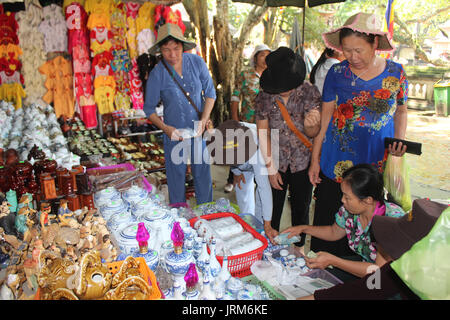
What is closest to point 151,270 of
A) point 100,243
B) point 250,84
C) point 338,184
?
point 100,243

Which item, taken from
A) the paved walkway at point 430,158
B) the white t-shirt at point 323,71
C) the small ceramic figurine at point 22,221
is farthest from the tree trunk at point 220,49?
the small ceramic figurine at point 22,221

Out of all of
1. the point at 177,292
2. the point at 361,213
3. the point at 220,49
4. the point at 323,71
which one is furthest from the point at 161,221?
the point at 220,49

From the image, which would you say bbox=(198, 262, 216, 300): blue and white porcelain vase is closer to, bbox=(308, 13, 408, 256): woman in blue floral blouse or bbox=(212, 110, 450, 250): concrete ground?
bbox=(308, 13, 408, 256): woman in blue floral blouse

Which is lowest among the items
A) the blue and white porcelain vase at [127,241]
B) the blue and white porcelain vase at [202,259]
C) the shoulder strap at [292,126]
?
the blue and white porcelain vase at [202,259]

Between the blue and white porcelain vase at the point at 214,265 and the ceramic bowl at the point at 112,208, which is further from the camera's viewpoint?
the ceramic bowl at the point at 112,208

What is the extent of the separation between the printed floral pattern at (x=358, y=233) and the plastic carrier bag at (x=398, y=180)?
0.86 feet

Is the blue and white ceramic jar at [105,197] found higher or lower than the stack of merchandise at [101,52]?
lower

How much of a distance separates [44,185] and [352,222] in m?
1.73

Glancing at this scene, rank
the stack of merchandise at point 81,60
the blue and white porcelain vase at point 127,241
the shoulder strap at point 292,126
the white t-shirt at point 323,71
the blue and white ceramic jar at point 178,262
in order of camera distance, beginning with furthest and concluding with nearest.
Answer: the stack of merchandise at point 81,60 < the white t-shirt at point 323,71 < the shoulder strap at point 292,126 < the blue and white porcelain vase at point 127,241 < the blue and white ceramic jar at point 178,262

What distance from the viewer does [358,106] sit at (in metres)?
1.98

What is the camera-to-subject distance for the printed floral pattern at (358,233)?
1700mm

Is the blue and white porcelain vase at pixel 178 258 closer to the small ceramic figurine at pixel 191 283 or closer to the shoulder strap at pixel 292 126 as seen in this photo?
the small ceramic figurine at pixel 191 283

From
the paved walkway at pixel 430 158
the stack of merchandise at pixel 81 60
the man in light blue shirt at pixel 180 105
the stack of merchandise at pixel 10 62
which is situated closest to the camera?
the man in light blue shirt at pixel 180 105

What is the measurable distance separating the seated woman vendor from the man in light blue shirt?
154cm
